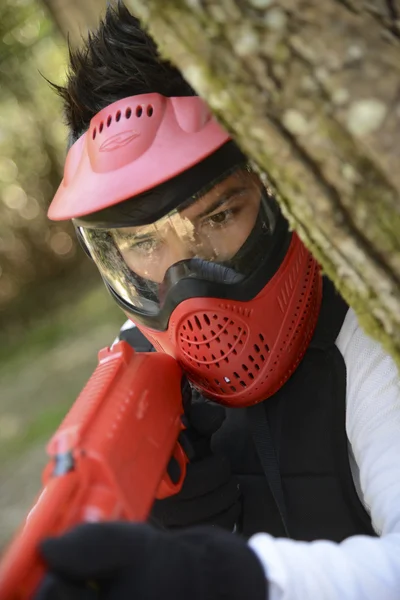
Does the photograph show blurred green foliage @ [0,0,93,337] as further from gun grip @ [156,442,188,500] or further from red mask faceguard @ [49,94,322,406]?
gun grip @ [156,442,188,500]

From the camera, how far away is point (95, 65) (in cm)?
160

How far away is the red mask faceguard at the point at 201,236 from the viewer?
138 cm

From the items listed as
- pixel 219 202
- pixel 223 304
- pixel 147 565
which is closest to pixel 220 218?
pixel 219 202

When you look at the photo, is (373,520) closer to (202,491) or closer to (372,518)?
(372,518)

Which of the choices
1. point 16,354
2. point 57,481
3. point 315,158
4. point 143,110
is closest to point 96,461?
point 57,481

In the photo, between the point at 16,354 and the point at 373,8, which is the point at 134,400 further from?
the point at 16,354

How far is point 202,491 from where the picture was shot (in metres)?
1.48

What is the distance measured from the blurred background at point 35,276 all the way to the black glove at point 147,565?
363 cm

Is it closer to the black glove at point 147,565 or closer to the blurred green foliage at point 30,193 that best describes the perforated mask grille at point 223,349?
the black glove at point 147,565

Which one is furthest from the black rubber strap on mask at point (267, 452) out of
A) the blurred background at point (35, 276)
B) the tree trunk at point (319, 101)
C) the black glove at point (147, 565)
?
the blurred background at point (35, 276)

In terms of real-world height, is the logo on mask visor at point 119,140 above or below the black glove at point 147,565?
above

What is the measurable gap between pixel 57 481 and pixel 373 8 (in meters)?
0.78

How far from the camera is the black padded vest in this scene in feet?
4.58

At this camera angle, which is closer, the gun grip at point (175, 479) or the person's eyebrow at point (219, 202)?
the gun grip at point (175, 479)
